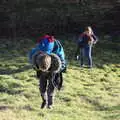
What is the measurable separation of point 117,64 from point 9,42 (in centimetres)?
521

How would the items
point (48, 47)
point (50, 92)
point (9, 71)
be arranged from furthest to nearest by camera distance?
point (9, 71)
point (50, 92)
point (48, 47)

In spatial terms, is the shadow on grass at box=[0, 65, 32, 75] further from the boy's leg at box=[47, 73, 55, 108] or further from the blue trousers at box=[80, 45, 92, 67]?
the boy's leg at box=[47, 73, 55, 108]

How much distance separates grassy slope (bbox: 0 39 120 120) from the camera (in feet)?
40.3

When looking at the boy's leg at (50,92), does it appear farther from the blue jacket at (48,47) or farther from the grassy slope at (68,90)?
the blue jacket at (48,47)

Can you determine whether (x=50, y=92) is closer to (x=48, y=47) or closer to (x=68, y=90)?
(x=48, y=47)

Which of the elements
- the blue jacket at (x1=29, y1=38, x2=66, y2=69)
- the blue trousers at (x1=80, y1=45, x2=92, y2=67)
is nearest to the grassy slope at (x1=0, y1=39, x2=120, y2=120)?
the blue trousers at (x1=80, y1=45, x2=92, y2=67)

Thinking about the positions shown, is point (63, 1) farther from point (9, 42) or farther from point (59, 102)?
point (59, 102)

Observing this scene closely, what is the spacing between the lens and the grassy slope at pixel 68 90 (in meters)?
12.3

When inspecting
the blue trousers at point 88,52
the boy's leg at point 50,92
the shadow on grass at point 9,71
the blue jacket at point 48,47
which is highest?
the blue jacket at point 48,47

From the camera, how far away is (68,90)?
15.3 meters

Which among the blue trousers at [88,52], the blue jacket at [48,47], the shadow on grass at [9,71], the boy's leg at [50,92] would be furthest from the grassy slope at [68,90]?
the blue jacket at [48,47]

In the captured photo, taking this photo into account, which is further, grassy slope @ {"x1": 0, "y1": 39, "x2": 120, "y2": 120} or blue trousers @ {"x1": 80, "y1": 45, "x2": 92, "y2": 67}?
blue trousers @ {"x1": 80, "y1": 45, "x2": 92, "y2": 67}

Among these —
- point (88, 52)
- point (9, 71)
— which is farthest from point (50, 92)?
point (88, 52)

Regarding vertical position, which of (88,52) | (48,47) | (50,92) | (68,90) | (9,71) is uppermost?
(48,47)
